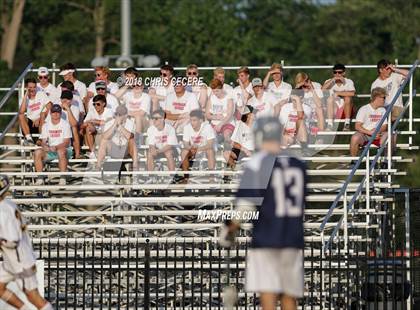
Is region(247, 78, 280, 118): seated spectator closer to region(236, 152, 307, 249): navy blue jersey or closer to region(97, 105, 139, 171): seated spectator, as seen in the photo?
region(97, 105, 139, 171): seated spectator

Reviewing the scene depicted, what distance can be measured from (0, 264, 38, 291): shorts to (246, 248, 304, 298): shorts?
148 inches

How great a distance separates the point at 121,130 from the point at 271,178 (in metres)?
9.49

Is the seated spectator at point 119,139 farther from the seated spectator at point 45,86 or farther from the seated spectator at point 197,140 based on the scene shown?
the seated spectator at point 45,86

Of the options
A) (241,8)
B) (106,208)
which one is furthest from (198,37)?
(106,208)

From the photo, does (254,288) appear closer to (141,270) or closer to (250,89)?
(141,270)

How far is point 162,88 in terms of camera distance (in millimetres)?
25922

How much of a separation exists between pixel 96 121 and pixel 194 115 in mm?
1652

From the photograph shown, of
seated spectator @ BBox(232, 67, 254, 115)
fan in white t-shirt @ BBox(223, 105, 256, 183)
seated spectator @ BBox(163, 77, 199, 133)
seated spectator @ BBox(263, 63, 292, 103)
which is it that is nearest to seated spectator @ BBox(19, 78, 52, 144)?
seated spectator @ BBox(163, 77, 199, 133)

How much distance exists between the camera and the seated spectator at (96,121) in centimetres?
2528

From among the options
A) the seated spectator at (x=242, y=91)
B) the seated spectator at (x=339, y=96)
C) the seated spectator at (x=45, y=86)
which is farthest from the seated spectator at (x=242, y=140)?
the seated spectator at (x=45, y=86)

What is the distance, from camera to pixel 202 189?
25.2 m

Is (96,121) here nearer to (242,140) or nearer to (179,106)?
(179,106)

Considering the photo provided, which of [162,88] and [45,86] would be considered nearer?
[162,88]

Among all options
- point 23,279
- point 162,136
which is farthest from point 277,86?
point 23,279
